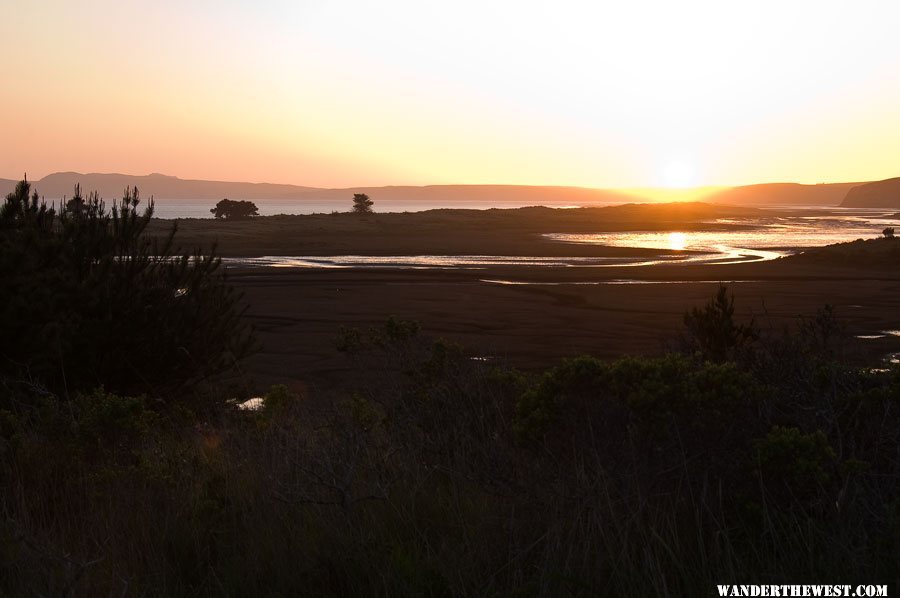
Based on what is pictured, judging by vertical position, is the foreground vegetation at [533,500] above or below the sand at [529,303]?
above

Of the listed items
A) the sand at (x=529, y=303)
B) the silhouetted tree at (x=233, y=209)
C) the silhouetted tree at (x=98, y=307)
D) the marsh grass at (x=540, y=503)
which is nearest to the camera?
the marsh grass at (x=540, y=503)

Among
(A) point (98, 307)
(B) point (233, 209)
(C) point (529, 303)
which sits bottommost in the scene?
(C) point (529, 303)

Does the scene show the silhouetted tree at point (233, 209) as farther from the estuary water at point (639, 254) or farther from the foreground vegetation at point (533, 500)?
the foreground vegetation at point (533, 500)

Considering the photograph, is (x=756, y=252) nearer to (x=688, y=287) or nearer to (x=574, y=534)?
(x=688, y=287)

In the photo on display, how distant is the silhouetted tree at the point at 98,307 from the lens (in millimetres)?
8906

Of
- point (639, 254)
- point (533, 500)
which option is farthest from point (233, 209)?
point (533, 500)

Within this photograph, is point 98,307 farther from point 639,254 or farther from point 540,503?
point 639,254

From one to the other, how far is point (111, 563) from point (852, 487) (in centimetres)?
322

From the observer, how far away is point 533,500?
3.85 meters

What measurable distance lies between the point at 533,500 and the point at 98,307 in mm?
7411

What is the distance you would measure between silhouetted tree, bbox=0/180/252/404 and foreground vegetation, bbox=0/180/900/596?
393cm

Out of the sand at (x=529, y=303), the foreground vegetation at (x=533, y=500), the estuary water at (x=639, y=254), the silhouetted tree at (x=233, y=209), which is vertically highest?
the silhouetted tree at (x=233, y=209)

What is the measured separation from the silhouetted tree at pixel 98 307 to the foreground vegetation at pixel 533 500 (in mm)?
3925

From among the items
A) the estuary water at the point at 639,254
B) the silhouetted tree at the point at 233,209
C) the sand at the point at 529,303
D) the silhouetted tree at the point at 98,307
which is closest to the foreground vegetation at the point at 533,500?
the sand at the point at 529,303
